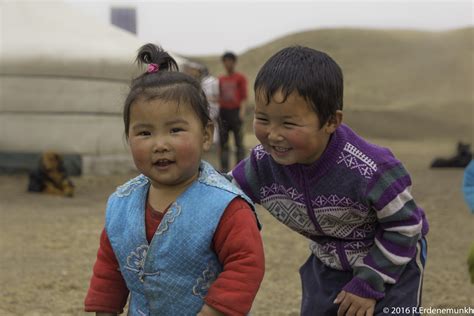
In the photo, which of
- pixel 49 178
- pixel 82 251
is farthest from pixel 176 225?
pixel 49 178

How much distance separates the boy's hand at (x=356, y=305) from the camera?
1705 mm

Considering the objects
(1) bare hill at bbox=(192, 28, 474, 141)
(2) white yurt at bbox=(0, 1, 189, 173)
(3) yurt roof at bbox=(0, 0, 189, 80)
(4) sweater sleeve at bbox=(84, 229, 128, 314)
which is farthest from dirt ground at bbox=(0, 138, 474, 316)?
(1) bare hill at bbox=(192, 28, 474, 141)

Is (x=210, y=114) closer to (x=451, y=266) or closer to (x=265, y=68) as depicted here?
(x=265, y=68)

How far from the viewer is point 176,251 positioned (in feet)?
5.08

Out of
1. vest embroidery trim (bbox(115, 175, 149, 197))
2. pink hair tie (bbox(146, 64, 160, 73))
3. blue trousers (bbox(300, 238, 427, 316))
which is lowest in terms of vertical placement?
blue trousers (bbox(300, 238, 427, 316))

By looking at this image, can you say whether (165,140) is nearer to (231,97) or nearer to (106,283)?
(106,283)

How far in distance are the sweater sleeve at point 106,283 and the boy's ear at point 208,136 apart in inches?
11.4

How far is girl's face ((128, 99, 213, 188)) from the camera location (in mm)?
1569

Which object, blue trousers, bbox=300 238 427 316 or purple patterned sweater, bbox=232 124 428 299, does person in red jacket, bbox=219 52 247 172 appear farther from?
purple patterned sweater, bbox=232 124 428 299

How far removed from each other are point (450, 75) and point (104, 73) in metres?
17.2

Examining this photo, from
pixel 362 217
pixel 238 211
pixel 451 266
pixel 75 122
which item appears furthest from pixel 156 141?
pixel 75 122

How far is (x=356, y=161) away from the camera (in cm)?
170

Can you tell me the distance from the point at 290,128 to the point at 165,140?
0.27 m

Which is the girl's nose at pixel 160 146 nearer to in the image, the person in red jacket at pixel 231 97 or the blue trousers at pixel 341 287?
the blue trousers at pixel 341 287
